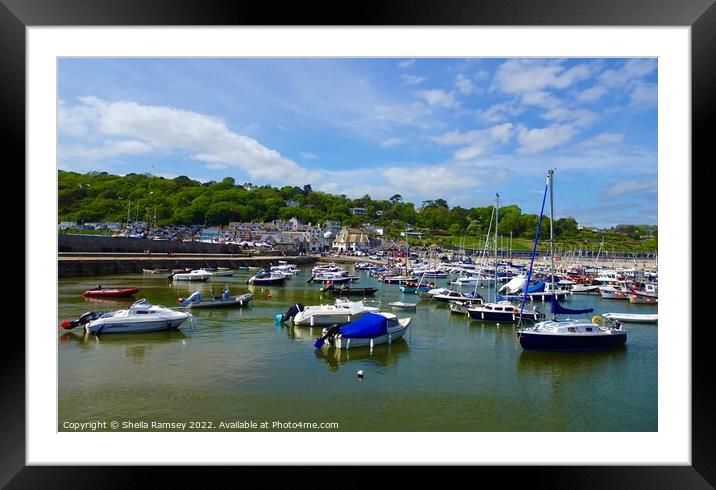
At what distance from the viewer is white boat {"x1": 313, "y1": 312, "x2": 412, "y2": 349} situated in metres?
8.10

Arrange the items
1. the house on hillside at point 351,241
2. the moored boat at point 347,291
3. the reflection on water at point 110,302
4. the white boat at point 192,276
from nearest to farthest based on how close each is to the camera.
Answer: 1. the reflection on water at point 110,302
2. the moored boat at point 347,291
3. the white boat at point 192,276
4. the house on hillside at point 351,241

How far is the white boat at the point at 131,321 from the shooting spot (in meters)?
8.76

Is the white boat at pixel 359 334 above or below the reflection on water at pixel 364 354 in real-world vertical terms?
above

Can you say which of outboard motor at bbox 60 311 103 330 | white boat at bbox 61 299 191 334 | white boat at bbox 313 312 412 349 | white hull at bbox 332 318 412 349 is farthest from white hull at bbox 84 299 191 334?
white hull at bbox 332 318 412 349

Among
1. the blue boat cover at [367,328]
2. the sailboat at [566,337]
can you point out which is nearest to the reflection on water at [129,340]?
the blue boat cover at [367,328]

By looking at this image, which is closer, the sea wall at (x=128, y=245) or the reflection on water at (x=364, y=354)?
the reflection on water at (x=364, y=354)

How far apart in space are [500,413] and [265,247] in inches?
1387

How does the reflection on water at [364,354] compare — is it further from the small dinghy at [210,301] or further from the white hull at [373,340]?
the small dinghy at [210,301]

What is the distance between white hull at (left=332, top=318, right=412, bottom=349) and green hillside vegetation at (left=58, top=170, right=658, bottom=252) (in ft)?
52.1

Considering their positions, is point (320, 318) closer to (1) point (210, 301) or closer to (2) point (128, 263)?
(1) point (210, 301)

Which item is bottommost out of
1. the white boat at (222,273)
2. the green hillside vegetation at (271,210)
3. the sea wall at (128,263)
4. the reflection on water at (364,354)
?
the reflection on water at (364,354)

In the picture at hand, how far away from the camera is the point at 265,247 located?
1531 inches
